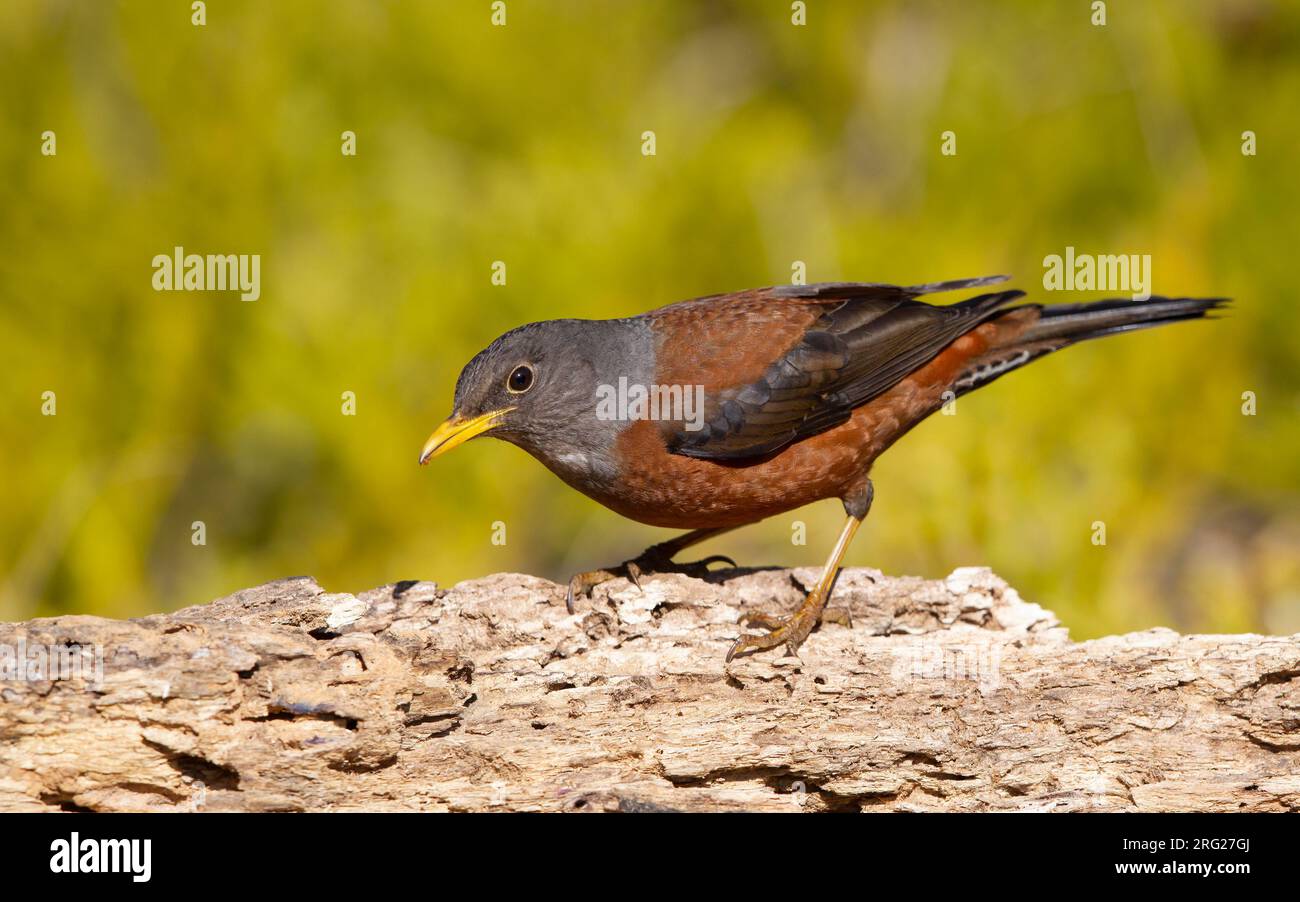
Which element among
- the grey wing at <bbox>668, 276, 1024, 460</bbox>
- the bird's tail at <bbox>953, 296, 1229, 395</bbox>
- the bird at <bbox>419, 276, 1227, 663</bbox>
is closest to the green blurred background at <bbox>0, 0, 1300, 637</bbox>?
the bird's tail at <bbox>953, 296, 1229, 395</bbox>

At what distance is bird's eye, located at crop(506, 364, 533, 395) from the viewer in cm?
489

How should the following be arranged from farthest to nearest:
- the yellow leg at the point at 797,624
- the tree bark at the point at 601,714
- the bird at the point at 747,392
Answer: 1. the bird at the point at 747,392
2. the yellow leg at the point at 797,624
3. the tree bark at the point at 601,714

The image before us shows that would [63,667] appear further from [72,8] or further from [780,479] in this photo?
[72,8]

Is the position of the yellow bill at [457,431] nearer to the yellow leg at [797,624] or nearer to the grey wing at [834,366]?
the grey wing at [834,366]

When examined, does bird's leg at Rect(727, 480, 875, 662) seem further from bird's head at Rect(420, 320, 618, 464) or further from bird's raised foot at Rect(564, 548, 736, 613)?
bird's head at Rect(420, 320, 618, 464)

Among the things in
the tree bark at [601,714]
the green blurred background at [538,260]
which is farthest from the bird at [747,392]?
the green blurred background at [538,260]

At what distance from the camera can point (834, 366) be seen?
514cm

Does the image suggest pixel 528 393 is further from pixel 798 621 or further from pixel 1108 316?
pixel 1108 316

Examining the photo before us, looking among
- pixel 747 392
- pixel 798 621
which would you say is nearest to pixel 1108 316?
pixel 747 392

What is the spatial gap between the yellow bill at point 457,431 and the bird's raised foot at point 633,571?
0.67m

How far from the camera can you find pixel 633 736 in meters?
4.24

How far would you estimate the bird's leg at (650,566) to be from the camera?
4.70 m

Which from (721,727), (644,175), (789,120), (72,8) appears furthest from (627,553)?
(72,8)

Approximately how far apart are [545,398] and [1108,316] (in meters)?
2.40
